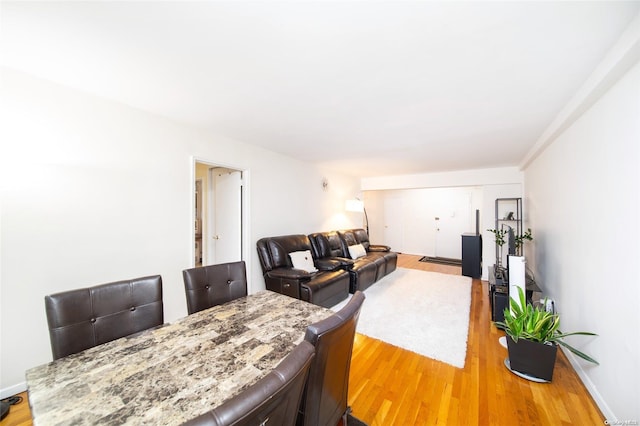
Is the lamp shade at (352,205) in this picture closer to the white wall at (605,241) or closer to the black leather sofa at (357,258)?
the black leather sofa at (357,258)

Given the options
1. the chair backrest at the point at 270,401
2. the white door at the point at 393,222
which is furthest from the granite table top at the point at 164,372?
the white door at the point at 393,222

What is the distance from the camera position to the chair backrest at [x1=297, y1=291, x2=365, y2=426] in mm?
890

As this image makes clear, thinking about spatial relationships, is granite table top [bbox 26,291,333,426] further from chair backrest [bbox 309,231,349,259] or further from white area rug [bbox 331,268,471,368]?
chair backrest [bbox 309,231,349,259]

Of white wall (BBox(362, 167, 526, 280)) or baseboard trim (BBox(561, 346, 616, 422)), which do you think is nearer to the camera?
baseboard trim (BBox(561, 346, 616, 422))

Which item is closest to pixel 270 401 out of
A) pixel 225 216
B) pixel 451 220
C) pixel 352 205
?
pixel 225 216

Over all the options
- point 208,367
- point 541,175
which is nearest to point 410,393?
point 208,367

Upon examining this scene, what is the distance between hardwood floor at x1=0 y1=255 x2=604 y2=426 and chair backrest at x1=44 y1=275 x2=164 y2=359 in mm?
965

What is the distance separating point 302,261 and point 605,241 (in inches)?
121

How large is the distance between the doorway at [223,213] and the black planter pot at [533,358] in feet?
10.5

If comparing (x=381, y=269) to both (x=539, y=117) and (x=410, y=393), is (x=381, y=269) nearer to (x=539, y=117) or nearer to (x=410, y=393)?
(x=410, y=393)

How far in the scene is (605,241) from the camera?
1.67 meters

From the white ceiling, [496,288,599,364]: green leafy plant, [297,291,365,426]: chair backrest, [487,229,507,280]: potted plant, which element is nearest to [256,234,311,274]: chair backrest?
the white ceiling

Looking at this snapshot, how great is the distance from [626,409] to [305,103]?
9.96ft

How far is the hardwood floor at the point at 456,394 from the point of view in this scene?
5.29 feet
